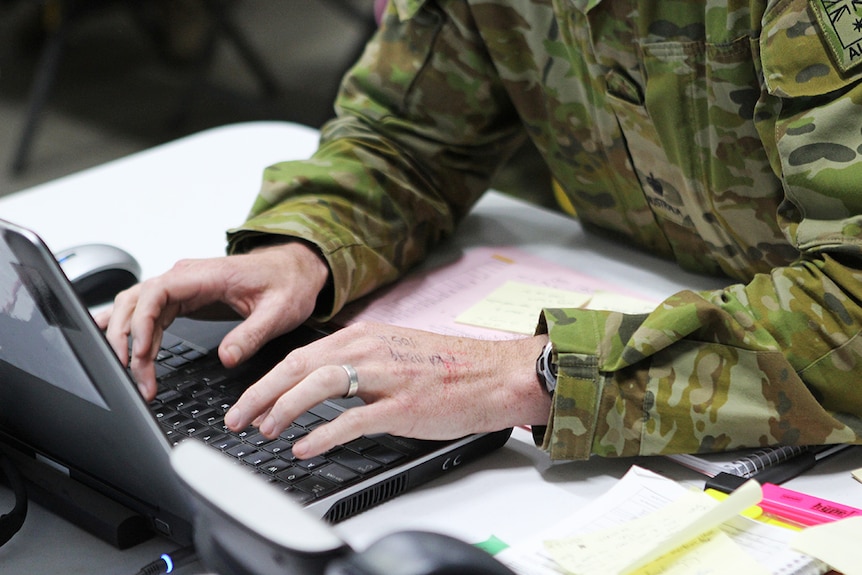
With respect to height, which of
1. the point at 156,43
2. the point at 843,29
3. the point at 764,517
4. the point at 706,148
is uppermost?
the point at 843,29

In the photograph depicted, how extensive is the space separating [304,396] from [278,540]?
0.32m

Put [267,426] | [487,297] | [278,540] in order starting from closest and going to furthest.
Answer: [278,540]
[267,426]
[487,297]

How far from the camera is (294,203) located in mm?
1233

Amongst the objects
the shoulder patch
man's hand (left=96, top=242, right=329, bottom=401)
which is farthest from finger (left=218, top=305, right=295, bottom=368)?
the shoulder patch

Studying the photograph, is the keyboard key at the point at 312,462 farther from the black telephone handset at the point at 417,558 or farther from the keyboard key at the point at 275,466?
the black telephone handset at the point at 417,558

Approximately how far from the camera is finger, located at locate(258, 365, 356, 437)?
0.84m

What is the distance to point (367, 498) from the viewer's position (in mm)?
839

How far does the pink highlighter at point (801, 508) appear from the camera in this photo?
80cm

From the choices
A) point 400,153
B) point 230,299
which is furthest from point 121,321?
point 400,153

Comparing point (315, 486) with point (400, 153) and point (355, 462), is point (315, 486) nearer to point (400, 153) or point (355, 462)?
point (355, 462)

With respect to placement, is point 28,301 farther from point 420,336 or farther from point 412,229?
point 412,229

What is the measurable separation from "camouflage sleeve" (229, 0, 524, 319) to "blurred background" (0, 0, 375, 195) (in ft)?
7.56

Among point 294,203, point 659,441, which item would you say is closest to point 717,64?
point 659,441

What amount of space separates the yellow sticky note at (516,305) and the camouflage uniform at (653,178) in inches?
5.1
